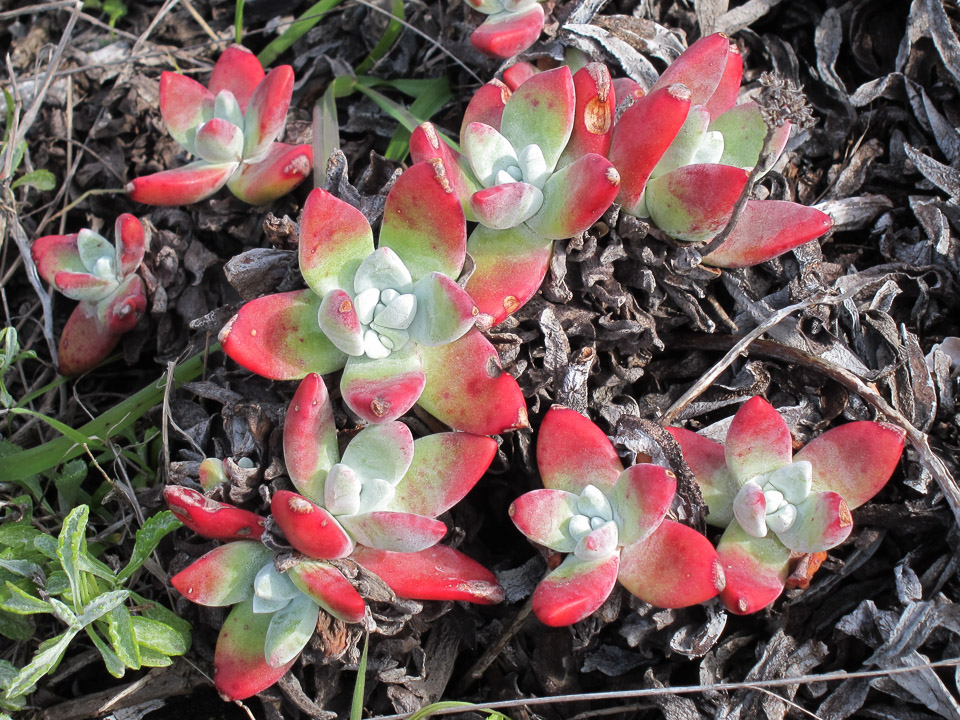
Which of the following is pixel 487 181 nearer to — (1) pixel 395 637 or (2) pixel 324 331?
(2) pixel 324 331

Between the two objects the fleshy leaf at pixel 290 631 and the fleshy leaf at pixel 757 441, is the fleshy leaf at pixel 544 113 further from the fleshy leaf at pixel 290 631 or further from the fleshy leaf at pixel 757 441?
the fleshy leaf at pixel 290 631

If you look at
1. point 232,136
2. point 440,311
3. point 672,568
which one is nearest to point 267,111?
point 232,136

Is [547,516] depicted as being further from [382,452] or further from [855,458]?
[855,458]

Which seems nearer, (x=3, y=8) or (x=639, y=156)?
(x=639, y=156)

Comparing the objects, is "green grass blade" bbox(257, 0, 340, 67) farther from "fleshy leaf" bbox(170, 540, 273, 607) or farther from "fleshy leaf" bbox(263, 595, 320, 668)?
"fleshy leaf" bbox(263, 595, 320, 668)

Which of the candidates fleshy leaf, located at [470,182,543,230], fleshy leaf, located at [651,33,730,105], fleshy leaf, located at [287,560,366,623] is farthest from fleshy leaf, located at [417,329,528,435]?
fleshy leaf, located at [651,33,730,105]

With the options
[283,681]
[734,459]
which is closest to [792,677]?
[734,459]
